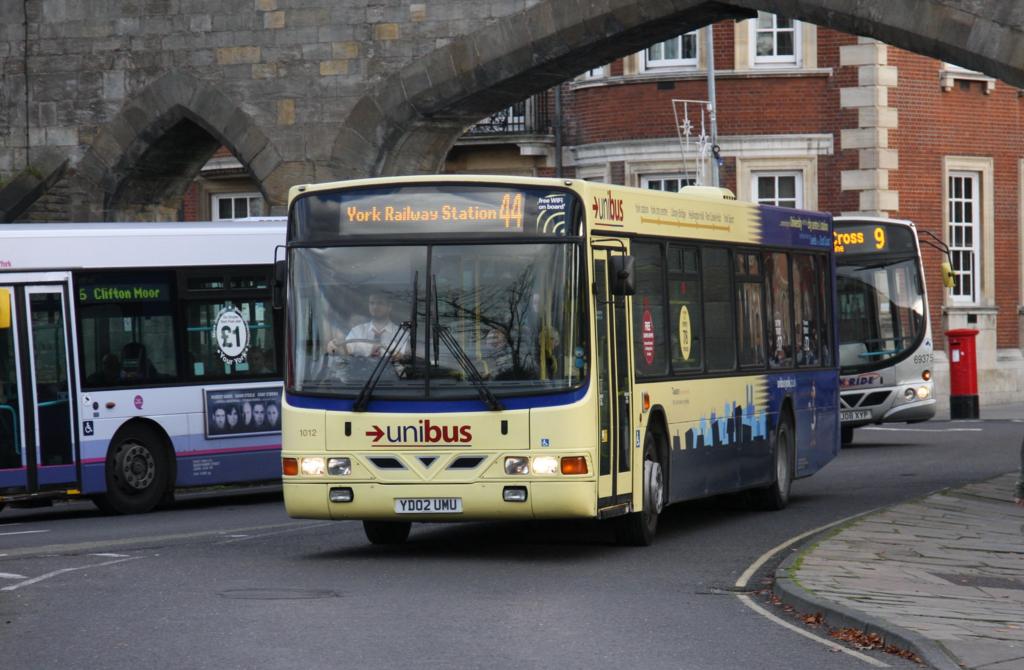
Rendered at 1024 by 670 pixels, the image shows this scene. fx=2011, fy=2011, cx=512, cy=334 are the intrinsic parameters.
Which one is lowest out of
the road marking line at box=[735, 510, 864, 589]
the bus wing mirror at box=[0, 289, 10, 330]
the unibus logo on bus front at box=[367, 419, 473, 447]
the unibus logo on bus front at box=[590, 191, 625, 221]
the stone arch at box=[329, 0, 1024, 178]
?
the road marking line at box=[735, 510, 864, 589]

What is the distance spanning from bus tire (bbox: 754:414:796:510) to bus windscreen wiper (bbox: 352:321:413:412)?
5.47 m

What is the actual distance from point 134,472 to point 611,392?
22.6 ft

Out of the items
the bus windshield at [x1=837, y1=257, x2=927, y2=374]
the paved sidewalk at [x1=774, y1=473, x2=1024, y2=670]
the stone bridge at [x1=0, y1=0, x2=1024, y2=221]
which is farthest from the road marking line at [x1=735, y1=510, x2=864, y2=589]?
the bus windshield at [x1=837, y1=257, x2=927, y2=374]

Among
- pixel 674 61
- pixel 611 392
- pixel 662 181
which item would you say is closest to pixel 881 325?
pixel 662 181

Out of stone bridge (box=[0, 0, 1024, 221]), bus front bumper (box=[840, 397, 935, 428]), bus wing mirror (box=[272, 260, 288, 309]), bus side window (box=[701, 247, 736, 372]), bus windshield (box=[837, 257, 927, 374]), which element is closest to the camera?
bus wing mirror (box=[272, 260, 288, 309])

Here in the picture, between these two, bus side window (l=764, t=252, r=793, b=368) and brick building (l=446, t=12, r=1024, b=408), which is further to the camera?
brick building (l=446, t=12, r=1024, b=408)

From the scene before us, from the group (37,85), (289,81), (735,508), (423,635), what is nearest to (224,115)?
(289,81)

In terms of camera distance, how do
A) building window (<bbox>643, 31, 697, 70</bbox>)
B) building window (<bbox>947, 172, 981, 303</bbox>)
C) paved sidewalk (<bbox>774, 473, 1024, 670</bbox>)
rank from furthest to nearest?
building window (<bbox>947, 172, 981, 303</bbox>), building window (<bbox>643, 31, 697, 70</bbox>), paved sidewalk (<bbox>774, 473, 1024, 670</bbox>)

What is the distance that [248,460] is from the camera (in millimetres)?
19766

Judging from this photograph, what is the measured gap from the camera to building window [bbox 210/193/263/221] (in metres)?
40.3

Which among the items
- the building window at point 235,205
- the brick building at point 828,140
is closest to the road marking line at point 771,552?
the brick building at point 828,140

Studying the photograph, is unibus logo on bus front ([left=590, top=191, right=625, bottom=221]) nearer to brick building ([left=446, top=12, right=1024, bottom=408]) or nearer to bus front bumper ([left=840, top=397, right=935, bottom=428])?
bus front bumper ([left=840, top=397, right=935, bottom=428])

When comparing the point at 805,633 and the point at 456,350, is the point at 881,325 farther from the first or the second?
the point at 805,633

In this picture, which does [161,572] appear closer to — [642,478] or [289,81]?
[642,478]
